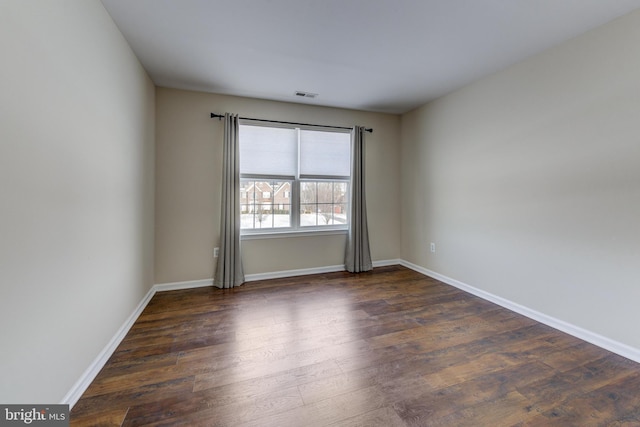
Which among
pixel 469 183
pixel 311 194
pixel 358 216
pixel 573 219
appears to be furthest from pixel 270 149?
pixel 573 219

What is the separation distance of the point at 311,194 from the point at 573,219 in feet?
9.40

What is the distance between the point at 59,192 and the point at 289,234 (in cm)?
260

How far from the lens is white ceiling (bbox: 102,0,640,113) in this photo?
1.84 metres

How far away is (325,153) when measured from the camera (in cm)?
391

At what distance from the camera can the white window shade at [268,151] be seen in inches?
138

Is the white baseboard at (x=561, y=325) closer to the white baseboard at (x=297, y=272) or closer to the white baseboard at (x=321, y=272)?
the white baseboard at (x=321, y=272)

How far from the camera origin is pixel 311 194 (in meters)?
3.92

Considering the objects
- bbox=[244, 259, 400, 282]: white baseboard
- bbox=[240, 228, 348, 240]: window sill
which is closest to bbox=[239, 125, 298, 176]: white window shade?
bbox=[240, 228, 348, 240]: window sill

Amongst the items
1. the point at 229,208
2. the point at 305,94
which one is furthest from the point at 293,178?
the point at 305,94

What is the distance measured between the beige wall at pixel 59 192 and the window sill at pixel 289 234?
1.54 meters

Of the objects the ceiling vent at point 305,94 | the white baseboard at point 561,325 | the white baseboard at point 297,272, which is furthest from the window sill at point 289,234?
the ceiling vent at point 305,94

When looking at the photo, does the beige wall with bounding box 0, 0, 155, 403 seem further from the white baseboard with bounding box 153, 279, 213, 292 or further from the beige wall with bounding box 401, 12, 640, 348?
the beige wall with bounding box 401, 12, 640, 348

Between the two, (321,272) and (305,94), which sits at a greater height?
(305,94)

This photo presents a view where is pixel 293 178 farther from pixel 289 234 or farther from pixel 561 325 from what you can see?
pixel 561 325
